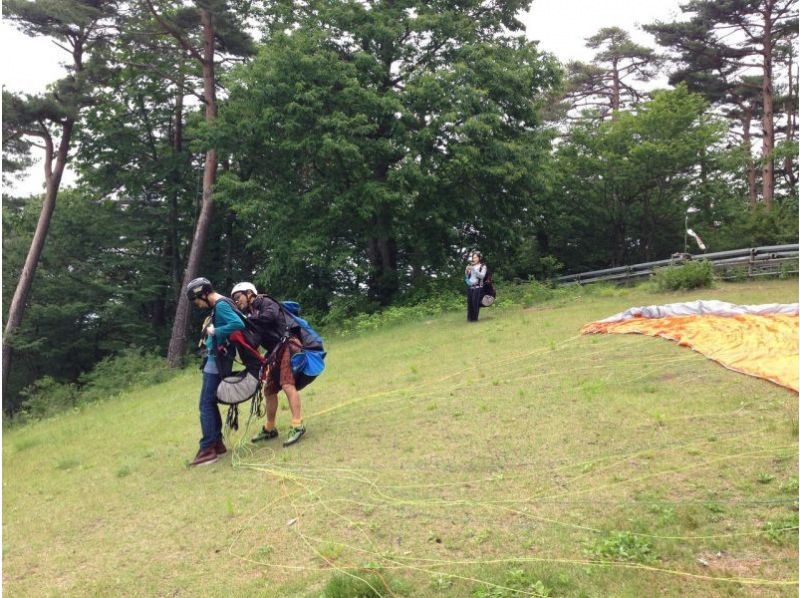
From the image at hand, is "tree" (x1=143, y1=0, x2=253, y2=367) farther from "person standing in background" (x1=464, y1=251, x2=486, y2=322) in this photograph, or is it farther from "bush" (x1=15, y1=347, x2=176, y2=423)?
"person standing in background" (x1=464, y1=251, x2=486, y2=322)

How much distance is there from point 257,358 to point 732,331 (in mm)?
6041

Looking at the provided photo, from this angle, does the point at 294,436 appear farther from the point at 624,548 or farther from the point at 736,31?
the point at 736,31

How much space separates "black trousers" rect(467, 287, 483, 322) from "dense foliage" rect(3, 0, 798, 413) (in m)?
2.96

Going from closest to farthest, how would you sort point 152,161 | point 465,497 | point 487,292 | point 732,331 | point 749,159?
point 465,497 < point 732,331 < point 487,292 < point 749,159 < point 152,161

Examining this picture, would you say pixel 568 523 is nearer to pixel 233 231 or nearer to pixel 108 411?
pixel 108 411

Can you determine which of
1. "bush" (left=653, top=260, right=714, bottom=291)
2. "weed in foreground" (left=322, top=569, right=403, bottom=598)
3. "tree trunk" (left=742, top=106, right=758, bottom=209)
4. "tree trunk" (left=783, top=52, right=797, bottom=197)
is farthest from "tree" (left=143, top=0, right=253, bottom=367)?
"tree trunk" (left=783, top=52, right=797, bottom=197)

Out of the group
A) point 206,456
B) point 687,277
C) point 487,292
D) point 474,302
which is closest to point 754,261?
point 687,277

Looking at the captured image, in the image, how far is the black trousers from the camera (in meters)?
13.8

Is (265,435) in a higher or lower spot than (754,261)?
lower

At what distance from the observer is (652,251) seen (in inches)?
952

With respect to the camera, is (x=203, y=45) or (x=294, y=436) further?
(x=203, y=45)

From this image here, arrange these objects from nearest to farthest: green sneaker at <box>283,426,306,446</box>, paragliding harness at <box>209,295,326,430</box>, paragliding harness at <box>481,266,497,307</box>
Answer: paragliding harness at <box>209,295,326,430</box>
green sneaker at <box>283,426,306,446</box>
paragliding harness at <box>481,266,497,307</box>

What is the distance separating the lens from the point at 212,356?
639cm

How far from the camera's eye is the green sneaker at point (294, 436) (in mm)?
6480
